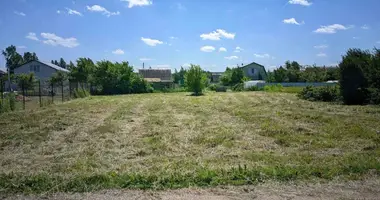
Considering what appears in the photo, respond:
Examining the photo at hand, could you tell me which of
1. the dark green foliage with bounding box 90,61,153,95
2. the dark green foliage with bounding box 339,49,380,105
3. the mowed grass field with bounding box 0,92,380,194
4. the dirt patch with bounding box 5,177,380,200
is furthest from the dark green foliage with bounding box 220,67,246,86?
the dirt patch with bounding box 5,177,380,200

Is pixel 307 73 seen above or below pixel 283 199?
above

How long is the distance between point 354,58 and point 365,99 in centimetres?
246

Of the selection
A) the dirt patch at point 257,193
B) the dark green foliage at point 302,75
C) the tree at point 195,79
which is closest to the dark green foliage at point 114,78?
the tree at point 195,79

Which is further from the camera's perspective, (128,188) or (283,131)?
(283,131)

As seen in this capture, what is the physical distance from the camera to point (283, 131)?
8922mm

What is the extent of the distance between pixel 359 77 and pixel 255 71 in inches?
2082

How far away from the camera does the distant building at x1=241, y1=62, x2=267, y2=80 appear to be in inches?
2749

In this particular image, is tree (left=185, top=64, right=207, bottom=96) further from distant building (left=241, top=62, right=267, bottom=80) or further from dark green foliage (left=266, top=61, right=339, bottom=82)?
distant building (left=241, top=62, right=267, bottom=80)

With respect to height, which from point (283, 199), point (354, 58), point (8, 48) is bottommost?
point (283, 199)

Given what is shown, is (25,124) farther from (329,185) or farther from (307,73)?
(307,73)

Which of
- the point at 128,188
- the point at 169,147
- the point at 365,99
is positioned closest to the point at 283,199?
the point at 128,188

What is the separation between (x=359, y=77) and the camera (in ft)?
59.4

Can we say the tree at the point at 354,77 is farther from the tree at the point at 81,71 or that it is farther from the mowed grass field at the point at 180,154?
the tree at the point at 81,71

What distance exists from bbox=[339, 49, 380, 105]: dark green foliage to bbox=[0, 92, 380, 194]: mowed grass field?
25.0 ft
